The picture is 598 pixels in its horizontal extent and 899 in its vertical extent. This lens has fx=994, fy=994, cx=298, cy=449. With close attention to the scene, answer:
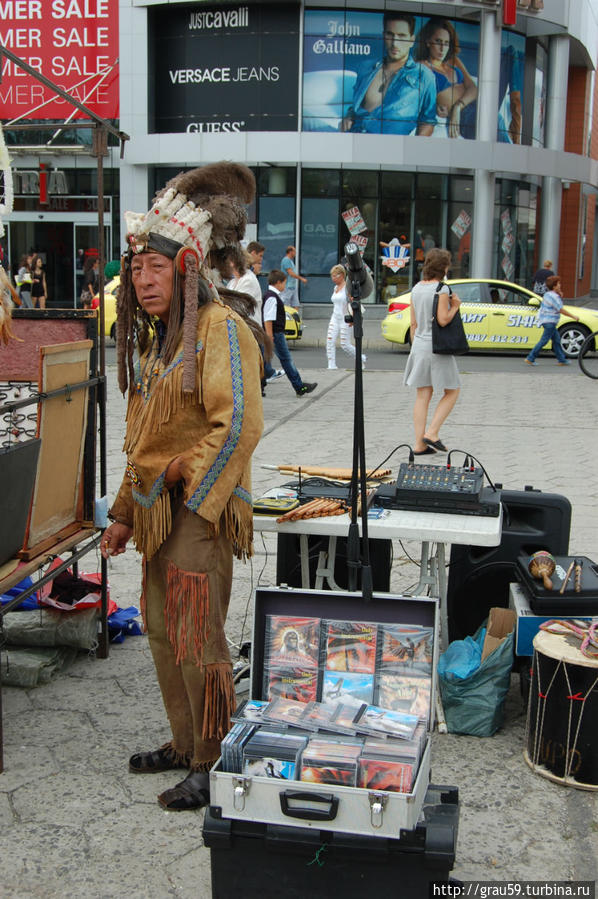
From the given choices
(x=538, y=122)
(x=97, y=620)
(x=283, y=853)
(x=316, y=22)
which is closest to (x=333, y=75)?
(x=316, y=22)

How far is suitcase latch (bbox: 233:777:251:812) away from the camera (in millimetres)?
2562

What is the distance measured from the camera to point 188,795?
3.31 meters

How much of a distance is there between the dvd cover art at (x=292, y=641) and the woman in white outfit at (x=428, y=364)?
5698 mm

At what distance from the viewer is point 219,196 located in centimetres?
331

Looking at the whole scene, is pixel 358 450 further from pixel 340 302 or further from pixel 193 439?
pixel 340 302

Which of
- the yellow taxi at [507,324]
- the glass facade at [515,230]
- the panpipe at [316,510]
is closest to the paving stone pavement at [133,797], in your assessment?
the panpipe at [316,510]

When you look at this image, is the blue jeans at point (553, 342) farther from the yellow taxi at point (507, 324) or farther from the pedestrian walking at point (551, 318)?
the yellow taxi at point (507, 324)

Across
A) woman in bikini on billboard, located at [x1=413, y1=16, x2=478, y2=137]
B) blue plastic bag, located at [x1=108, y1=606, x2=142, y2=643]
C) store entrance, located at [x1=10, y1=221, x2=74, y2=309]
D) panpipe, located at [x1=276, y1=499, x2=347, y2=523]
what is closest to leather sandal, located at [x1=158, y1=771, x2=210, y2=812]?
panpipe, located at [x1=276, y1=499, x2=347, y2=523]

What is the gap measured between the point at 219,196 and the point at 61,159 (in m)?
27.7

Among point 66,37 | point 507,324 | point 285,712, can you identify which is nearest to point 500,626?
point 285,712

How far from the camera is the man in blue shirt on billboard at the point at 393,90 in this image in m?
25.6

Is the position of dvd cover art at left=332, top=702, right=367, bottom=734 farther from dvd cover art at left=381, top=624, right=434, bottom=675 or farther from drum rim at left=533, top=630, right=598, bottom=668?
drum rim at left=533, top=630, right=598, bottom=668

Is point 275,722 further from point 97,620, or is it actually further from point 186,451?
point 97,620

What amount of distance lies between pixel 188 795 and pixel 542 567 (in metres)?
1.63
